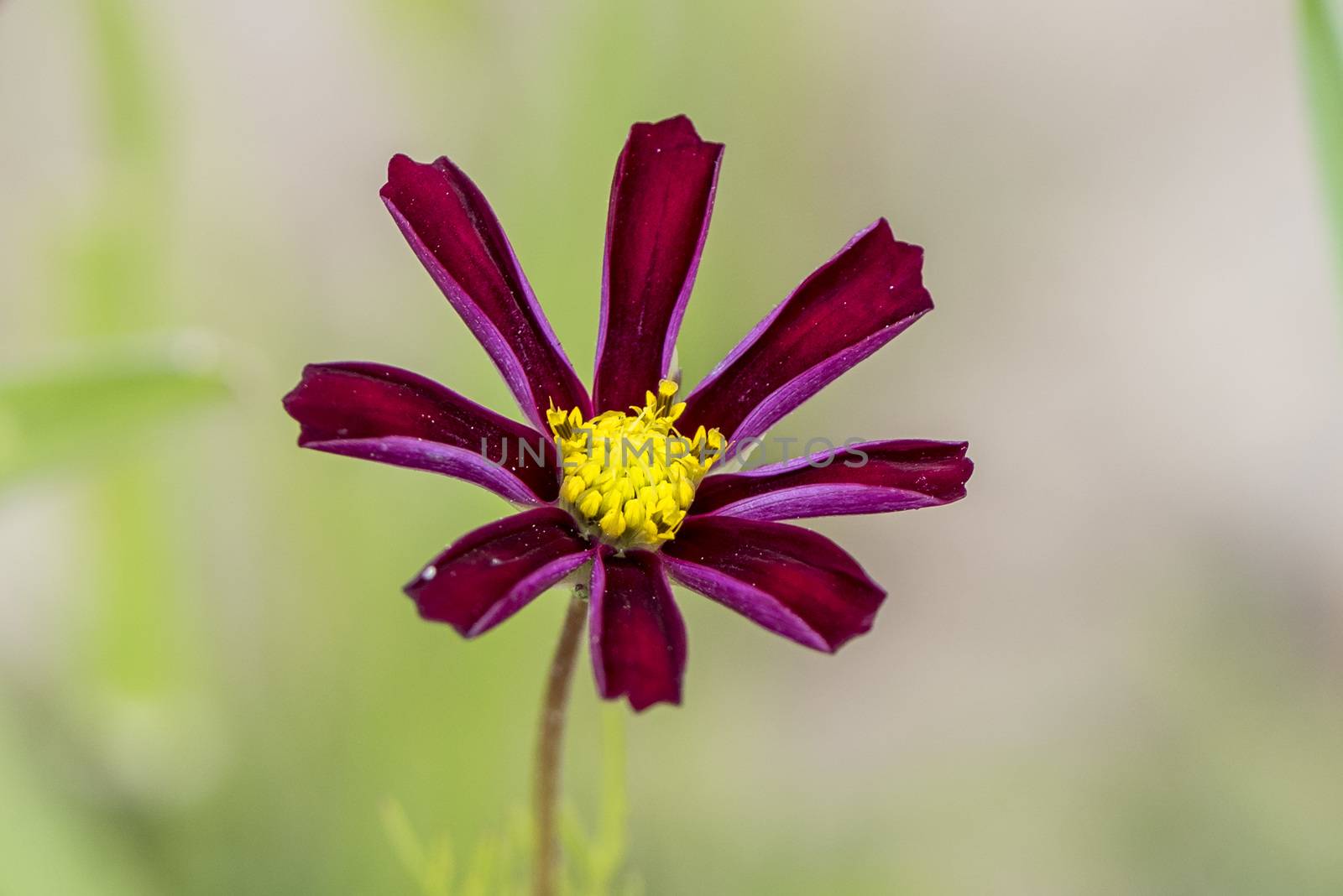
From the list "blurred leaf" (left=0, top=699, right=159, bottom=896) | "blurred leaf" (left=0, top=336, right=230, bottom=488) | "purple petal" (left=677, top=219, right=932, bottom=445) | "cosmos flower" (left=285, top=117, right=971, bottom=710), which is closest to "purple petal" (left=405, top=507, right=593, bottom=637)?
"cosmos flower" (left=285, top=117, right=971, bottom=710)

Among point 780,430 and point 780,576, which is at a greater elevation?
point 780,430

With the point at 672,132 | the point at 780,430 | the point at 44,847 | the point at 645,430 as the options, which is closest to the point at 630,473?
the point at 645,430

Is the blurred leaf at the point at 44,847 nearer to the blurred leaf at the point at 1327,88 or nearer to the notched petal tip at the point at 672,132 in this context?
the notched petal tip at the point at 672,132

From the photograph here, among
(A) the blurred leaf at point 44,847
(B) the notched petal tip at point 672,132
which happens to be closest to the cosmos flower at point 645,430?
(B) the notched petal tip at point 672,132

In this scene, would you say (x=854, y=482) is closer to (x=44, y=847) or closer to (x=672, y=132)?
(x=672, y=132)

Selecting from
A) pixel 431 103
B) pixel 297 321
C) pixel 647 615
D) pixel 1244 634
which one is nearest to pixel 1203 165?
pixel 1244 634

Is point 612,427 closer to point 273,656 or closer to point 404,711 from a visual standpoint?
point 404,711
